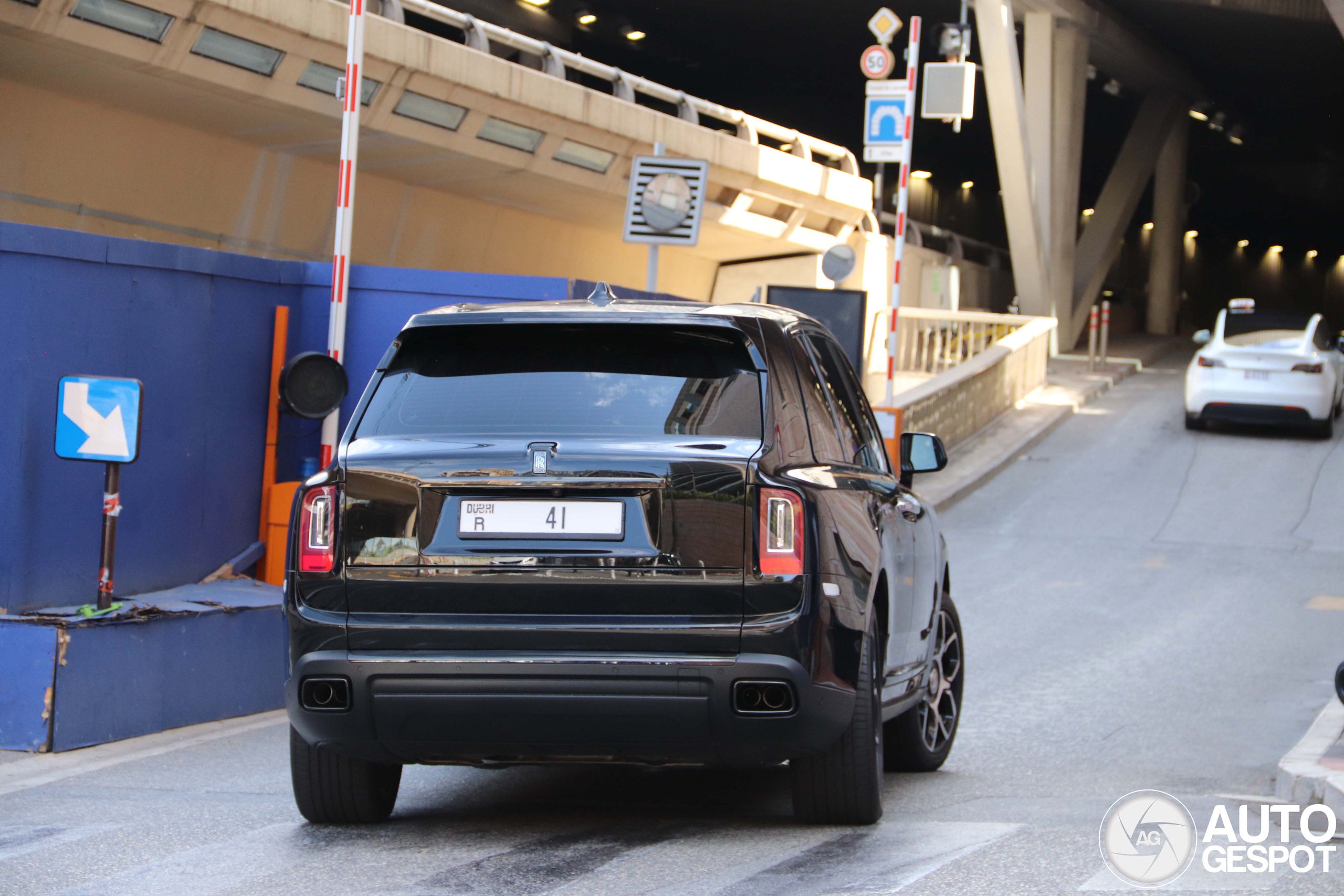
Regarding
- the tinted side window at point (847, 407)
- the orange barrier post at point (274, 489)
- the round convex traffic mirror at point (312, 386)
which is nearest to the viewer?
the tinted side window at point (847, 407)

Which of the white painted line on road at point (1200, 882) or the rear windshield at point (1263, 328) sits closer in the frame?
the white painted line on road at point (1200, 882)

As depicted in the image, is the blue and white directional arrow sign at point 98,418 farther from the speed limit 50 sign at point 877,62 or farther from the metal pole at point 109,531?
the speed limit 50 sign at point 877,62

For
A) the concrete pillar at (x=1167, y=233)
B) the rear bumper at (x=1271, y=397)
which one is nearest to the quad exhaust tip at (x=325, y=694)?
the rear bumper at (x=1271, y=397)

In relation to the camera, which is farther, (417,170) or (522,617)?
(417,170)

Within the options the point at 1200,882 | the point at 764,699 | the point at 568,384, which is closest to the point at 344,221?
the point at 568,384

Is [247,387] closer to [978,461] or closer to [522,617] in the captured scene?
[522,617]

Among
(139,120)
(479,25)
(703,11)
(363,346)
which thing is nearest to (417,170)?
(479,25)

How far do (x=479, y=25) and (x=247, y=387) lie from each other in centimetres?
1130

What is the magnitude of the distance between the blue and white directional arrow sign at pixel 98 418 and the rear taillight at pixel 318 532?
2.37 m

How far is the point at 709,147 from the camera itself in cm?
2447

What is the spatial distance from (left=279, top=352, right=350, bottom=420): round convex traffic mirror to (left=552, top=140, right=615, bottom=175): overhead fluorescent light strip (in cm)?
1326

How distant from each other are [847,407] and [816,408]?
69cm

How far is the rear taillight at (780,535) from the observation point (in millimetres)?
4758

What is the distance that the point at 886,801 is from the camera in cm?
607
